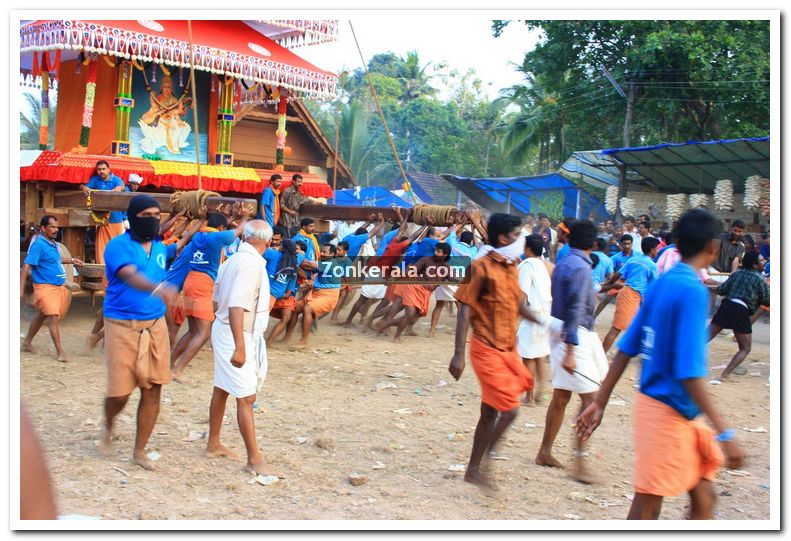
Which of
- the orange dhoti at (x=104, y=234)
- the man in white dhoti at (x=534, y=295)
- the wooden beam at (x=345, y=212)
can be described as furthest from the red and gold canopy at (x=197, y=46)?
the man in white dhoti at (x=534, y=295)

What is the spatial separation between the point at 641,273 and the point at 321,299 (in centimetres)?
409

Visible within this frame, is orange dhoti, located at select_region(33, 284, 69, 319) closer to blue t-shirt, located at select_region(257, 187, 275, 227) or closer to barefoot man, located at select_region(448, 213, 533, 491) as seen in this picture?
blue t-shirt, located at select_region(257, 187, 275, 227)

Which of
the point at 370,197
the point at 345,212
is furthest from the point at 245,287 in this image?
the point at 370,197

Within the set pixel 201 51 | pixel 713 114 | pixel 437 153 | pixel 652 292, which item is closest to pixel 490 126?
pixel 437 153

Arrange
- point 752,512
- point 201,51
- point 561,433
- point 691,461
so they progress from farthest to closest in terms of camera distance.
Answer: point 201,51, point 561,433, point 752,512, point 691,461

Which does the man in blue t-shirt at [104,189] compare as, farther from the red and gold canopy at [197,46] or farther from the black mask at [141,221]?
the black mask at [141,221]

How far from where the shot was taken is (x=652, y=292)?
3.49m

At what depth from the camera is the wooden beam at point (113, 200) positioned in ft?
25.2

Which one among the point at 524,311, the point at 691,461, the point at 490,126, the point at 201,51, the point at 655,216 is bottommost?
the point at 691,461

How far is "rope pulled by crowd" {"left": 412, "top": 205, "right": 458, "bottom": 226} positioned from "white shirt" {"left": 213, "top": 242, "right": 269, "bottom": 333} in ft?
9.46

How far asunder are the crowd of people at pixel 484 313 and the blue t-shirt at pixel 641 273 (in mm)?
24

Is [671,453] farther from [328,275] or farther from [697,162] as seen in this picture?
[697,162]

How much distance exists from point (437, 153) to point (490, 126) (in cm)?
301

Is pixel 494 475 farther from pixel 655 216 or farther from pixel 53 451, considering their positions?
pixel 655 216
